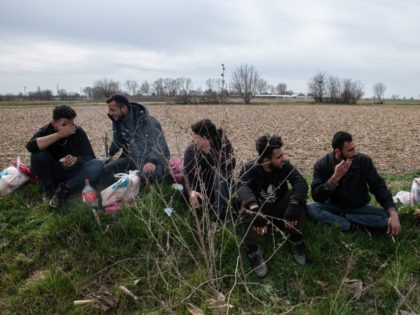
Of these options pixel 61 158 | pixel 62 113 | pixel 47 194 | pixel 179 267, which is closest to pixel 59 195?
pixel 47 194

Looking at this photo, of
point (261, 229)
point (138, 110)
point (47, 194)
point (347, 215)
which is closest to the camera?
point (261, 229)

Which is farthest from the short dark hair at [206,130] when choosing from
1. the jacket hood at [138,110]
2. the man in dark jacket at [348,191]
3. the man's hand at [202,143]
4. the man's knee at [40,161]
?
the man's knee at [40,161]

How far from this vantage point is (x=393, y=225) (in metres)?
3.17

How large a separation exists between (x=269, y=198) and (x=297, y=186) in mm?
310

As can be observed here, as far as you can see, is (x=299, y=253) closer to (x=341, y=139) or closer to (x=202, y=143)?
(x=341, y=139)

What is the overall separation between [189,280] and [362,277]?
1619 millimetres

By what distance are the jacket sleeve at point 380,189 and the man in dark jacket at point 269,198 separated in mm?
735

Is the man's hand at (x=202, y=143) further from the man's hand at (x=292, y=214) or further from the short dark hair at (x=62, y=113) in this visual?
the short dark hair at (x=62, y=113)

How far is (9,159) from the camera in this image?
8.05m

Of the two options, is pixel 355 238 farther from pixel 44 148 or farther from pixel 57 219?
pixel 44 148

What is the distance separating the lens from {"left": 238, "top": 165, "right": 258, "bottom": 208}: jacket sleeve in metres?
3.09

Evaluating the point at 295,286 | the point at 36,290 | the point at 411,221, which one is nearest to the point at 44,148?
the point at 36,290

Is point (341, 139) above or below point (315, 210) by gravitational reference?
above

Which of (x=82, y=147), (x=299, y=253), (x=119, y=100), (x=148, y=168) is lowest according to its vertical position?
(x=299, y=253)
